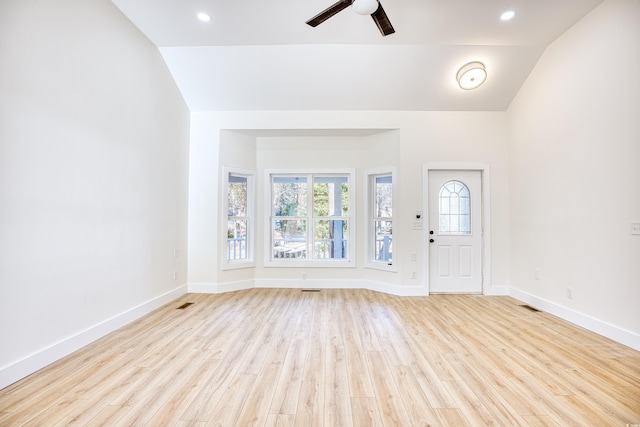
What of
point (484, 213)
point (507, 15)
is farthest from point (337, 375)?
point (507, 15)

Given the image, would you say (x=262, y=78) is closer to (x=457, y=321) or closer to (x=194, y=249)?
(x=194, y=249)

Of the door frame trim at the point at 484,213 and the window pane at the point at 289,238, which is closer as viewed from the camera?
the door frame trim at the point at 484,213

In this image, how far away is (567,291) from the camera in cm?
328

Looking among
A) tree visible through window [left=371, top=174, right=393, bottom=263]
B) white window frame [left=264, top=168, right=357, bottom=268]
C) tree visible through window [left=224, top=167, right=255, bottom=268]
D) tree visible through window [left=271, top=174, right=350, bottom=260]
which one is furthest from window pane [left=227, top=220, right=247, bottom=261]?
tree visible through window [left=371, top=174, right=393, bottom=263]

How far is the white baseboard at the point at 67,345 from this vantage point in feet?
6.50

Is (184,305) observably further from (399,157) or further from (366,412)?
(399,157)

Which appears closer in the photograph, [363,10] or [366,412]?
[366,412]

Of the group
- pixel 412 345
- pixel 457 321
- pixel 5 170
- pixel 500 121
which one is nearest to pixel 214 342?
pixel 412 345

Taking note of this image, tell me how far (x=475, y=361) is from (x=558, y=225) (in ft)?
7.53

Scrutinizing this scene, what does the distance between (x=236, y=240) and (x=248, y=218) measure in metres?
0.44

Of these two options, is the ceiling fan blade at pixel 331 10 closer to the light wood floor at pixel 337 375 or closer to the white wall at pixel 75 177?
the white wall at pixel 75 177

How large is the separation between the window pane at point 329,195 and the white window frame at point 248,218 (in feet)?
3.65

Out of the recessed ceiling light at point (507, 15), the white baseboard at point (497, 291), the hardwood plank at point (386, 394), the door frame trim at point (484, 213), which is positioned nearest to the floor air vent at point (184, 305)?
the hardwood plank at point (386, 394)

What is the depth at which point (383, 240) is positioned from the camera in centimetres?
471
